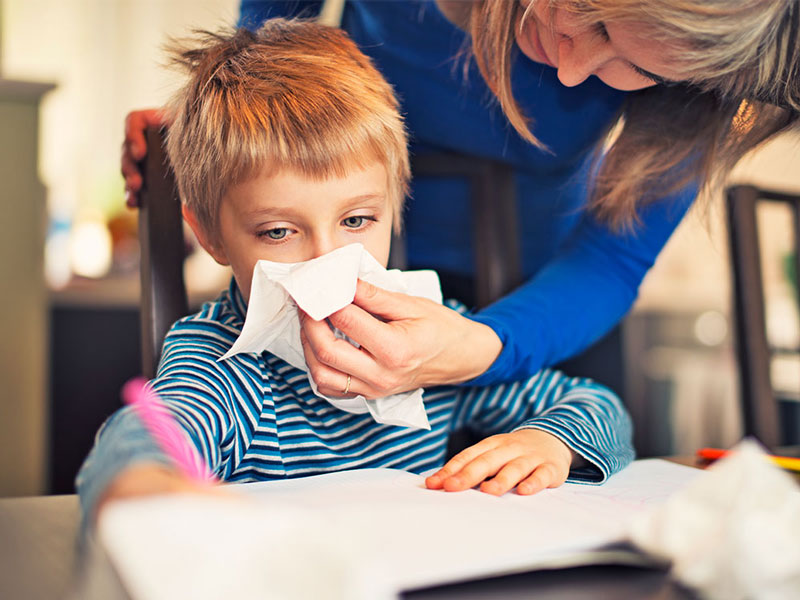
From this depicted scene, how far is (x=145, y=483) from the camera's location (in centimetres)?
29

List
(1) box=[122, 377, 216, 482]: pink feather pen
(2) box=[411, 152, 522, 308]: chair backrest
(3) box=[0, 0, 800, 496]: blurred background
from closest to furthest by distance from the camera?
(1) box=[122, 377, 216, 482]: pink feather pen, (2) box=[411, 152, 522, 308]: chair backrest, (3) box=[0, 0, 800, 496]: blurred background

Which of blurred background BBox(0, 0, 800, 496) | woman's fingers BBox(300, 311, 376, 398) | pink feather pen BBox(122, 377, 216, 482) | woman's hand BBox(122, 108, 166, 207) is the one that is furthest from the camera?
blurred background BBox(0, 0, 800, 496)

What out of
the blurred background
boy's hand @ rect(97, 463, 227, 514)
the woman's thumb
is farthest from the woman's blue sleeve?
the blurred background

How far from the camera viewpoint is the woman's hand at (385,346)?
1.57ft

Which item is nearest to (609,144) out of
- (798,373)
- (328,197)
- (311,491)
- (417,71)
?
(417,71)

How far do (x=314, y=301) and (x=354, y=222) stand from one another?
0.09 m

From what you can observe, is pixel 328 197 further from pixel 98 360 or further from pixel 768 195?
pixel 98 360

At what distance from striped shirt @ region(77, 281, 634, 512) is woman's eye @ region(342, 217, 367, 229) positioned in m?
0.10

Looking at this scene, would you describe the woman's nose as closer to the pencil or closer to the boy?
the boy

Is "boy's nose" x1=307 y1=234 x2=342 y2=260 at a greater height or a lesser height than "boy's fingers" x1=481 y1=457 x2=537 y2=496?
greater

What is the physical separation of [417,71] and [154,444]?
45 cm

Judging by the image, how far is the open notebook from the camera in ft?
0.87

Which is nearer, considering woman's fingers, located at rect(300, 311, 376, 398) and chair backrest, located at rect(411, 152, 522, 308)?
woman's fingers, located at rect(300, 311, 376, 398)

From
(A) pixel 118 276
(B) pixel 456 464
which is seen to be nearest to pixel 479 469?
(B) pixel 456 464
